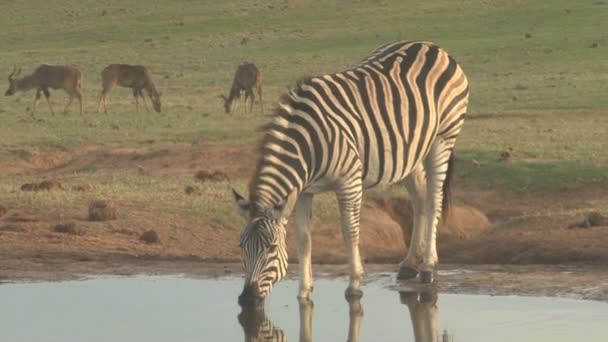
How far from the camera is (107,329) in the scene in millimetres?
9641

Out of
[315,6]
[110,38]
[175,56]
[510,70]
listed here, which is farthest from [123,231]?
[315,6]

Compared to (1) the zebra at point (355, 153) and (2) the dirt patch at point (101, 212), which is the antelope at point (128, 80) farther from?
(1) the zebra at point (355, 153)

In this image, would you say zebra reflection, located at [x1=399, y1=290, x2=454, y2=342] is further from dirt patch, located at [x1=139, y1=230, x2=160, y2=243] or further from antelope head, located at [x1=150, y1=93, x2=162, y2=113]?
antelope head, located at [x1=150, y1=93, x2=162, y2=113]

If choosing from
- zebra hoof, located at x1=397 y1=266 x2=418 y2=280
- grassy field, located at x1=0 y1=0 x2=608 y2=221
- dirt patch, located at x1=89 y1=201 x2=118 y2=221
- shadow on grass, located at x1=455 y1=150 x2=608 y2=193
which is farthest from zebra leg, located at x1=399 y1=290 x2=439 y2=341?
shadow on grass, located at x1=455 y1=150 x2=608 y2=193

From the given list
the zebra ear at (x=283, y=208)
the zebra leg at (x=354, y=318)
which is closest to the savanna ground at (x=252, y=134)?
the zebra leg at (x=354, y=318)

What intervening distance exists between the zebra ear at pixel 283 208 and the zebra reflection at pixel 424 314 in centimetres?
121

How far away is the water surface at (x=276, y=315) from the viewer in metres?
9.44

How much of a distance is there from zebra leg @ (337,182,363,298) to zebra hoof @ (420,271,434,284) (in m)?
0.84

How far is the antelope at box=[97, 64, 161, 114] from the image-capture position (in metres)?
33.4

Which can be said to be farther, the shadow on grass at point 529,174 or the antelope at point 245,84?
the antelope at point 245,84

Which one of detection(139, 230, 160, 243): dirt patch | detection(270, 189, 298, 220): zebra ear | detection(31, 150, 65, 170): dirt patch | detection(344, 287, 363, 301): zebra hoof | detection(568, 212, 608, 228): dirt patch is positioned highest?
detection(31, 150, 65, 170): dirt patch

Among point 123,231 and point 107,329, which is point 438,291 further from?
point 123,231

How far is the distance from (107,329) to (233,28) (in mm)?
43647

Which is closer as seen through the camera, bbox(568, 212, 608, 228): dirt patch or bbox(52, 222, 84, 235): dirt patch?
bbox(52, 222, 84, 235): dirt patch
